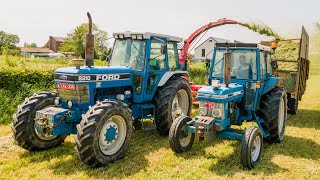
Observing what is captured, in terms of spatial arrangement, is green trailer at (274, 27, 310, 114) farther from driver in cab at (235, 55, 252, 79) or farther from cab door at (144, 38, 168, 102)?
cab door at (144, 38, 168, 102)

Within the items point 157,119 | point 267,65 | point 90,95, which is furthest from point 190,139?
point 267,65

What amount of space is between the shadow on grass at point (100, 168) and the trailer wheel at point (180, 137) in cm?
64

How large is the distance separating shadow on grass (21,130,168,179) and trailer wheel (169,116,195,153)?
635mm

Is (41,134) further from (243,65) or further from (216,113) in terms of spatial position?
(243,65)

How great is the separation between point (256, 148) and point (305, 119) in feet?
16.1

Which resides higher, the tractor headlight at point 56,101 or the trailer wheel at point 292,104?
the tractor headlight at point 56,101

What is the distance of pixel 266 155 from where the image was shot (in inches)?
242

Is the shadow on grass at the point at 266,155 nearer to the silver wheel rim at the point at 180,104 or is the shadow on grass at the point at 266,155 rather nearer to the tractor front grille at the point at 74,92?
the silver wheel rim at the point at 180,104

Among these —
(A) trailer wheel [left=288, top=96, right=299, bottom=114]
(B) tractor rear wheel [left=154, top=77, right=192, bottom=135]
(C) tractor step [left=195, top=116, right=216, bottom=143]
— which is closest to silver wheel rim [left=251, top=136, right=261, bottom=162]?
(C) tractor step [left=195, top=116, right=216, bottom=143]

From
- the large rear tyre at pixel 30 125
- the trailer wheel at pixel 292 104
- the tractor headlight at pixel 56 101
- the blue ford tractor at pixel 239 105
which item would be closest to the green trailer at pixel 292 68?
the trailer wheel at pixel 292 104

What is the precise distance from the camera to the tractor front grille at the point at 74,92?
570 centimetres

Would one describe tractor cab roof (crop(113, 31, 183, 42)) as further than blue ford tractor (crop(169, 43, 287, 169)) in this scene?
Yes

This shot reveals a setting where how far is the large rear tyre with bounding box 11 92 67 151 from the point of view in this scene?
569cm

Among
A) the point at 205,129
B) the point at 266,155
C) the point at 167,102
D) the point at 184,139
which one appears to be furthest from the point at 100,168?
the point at 266,155
